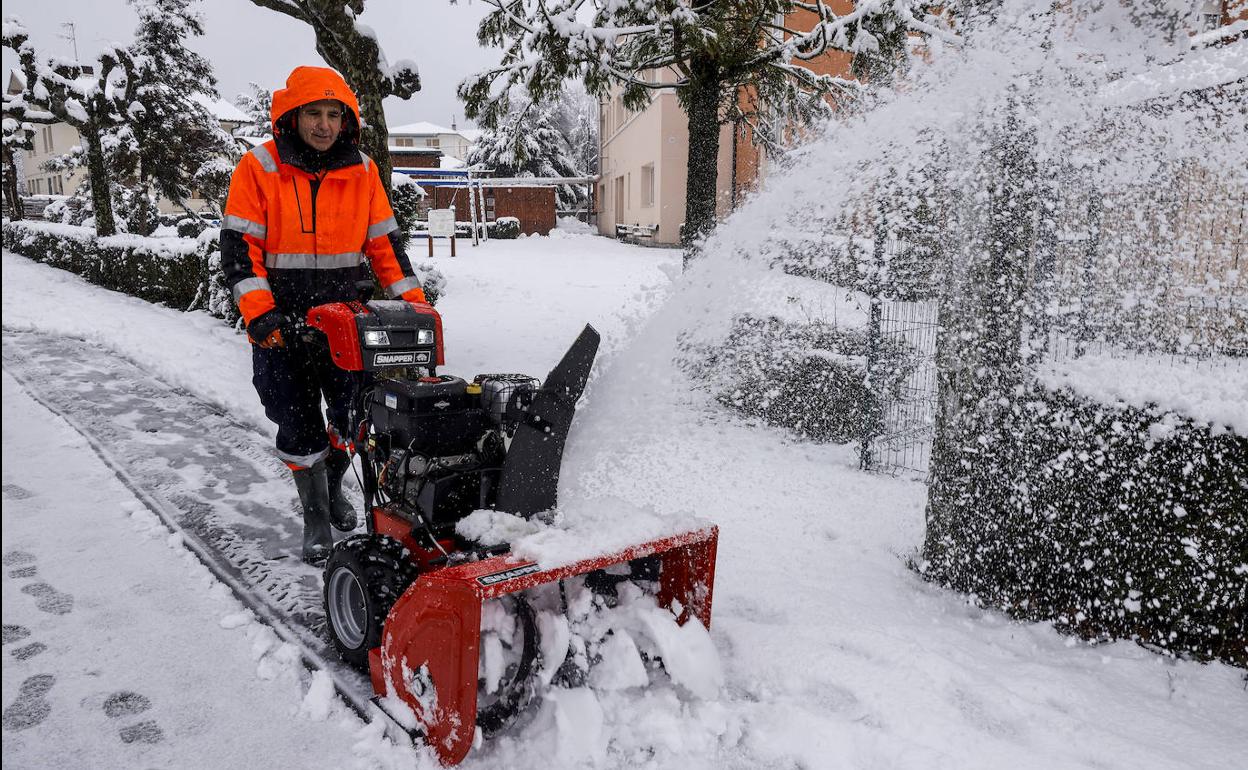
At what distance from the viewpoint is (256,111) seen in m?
51.2

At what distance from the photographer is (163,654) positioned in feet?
9.40

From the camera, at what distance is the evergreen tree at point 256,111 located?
4198 centimetres

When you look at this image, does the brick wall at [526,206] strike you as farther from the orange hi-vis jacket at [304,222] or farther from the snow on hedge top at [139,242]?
the orange hi-vis jacket at [304,222]

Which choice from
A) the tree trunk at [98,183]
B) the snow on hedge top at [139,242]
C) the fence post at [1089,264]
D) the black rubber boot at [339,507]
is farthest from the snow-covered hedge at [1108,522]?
the tree trunk at [98,183]

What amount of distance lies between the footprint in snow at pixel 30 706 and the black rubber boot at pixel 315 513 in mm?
1085

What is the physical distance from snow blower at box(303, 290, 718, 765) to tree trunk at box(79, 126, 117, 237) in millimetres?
17241

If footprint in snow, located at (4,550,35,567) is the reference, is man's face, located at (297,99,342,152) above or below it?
above

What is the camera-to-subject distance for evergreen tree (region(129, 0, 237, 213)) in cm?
1881

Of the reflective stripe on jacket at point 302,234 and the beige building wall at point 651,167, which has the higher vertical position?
the beige building wall at point 651,167

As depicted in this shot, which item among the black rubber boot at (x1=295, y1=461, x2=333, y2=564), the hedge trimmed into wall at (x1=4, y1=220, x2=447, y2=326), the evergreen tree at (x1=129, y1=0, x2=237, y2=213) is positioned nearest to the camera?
the black rubber boot at (x1=295, y1=461, x2=333, y2=564)

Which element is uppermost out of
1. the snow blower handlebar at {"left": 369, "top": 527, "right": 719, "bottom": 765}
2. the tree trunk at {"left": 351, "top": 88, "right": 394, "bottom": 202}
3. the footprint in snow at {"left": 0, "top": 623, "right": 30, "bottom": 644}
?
the tree trunk at {"left": 351, "top": 88, "right": 394, "bottom": 202}

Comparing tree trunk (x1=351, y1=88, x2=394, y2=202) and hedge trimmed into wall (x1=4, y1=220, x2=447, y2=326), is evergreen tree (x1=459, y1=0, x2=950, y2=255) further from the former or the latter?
hedge trimmed into wall (x1=4, y1=220, x2=447, y2=326)

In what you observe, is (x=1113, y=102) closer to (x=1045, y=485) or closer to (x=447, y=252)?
(x=1045, y=485)

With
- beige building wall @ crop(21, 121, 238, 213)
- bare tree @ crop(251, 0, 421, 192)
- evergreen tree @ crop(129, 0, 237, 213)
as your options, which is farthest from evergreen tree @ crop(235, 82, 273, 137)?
bare tree @ crop(251, 0, 421, 192)
